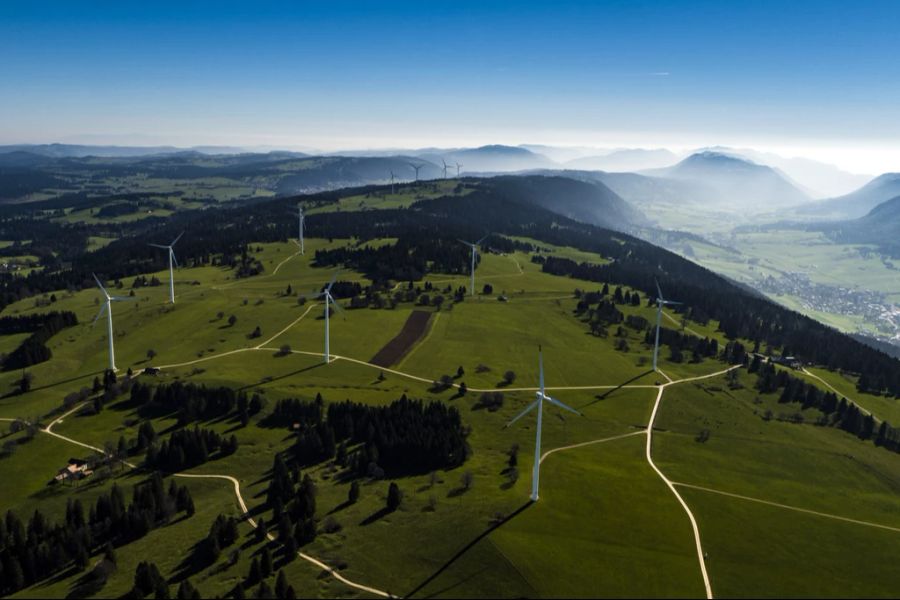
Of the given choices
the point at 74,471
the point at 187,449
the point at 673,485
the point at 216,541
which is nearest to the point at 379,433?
the point at 187,449

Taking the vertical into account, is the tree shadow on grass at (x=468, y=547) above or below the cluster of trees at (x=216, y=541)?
above

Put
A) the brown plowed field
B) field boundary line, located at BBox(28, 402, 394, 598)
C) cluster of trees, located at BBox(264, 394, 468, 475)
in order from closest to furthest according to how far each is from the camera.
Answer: field boundary line, located at BBox(28, 402, 394, 598) → cluster of trees, located at BBox(264, 394, 468, 475) → the brown plowed field

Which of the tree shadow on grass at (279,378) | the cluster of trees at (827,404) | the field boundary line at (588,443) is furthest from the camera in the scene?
the cluster of trees at (827,404)

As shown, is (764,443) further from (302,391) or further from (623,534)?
(302,391)

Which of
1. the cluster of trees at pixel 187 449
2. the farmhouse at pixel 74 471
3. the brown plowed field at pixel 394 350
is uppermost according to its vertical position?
the brown plowed field at pixel 394 350

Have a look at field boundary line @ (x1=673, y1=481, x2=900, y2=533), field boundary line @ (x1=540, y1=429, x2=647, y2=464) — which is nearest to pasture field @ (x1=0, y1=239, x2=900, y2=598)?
field boundary line @ (x1=540, y1=429, x2=647, y2=464)

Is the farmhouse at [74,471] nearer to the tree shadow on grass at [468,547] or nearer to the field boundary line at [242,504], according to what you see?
the field boundary line at [242,504]

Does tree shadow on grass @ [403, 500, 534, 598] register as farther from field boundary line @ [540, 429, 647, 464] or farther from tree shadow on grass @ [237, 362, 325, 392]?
tree shadow on grass @ [237, 362, 325, 392]

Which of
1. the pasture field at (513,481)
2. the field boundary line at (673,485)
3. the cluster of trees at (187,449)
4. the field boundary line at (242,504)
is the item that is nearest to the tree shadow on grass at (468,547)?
the pasture field at (513,481)
